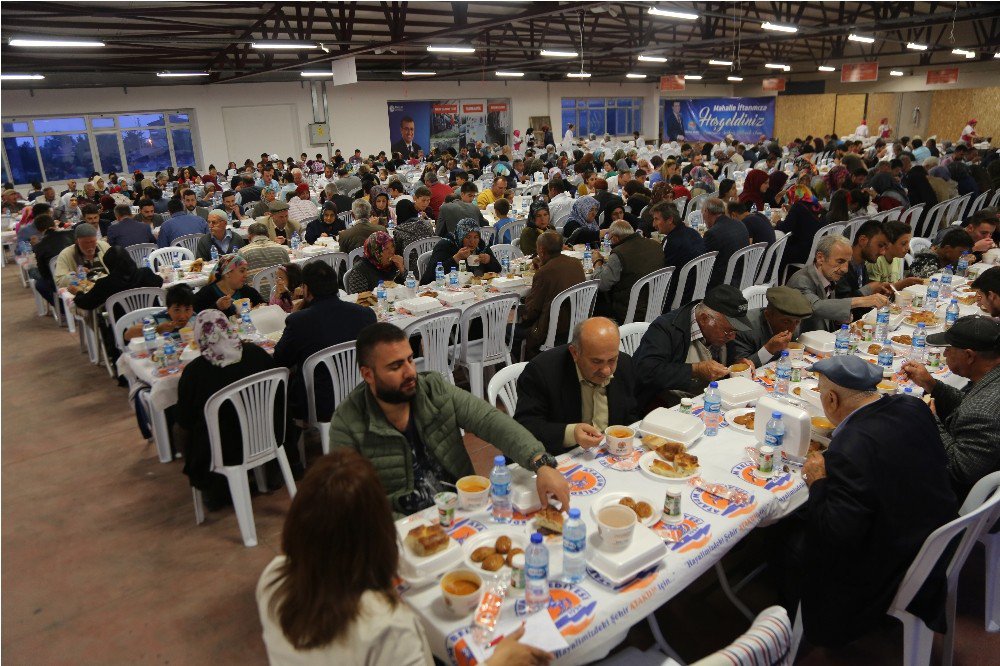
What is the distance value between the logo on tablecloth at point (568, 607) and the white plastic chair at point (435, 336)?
8.64 ft

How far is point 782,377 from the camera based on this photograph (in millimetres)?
3293

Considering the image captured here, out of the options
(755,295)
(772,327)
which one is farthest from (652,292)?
(772,327)

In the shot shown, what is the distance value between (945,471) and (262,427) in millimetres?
3220

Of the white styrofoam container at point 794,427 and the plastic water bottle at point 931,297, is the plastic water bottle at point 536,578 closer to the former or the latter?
Answer: the white styrofoam container at point 794,427

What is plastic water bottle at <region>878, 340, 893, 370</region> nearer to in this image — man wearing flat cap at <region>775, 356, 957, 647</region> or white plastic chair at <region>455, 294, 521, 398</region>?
man wearing flat cap at <region>775, 356, 957, 647</region>

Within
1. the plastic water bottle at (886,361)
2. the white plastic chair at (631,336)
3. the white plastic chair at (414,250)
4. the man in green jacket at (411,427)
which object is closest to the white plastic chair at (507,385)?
the man in green jacket at (411,427)

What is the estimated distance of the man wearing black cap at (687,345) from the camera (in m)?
3.33

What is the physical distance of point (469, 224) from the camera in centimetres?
641

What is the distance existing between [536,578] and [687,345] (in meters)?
2.00

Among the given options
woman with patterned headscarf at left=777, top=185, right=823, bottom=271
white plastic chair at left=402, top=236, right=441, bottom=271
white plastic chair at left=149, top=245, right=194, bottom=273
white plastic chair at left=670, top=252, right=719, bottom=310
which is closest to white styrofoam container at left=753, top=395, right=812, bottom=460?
white plastic chair at left=670, top=252, right=719, bottom=310

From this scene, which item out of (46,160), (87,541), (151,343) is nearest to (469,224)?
(151,343)

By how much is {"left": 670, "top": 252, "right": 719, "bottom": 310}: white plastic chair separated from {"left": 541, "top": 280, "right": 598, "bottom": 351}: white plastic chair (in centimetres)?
106

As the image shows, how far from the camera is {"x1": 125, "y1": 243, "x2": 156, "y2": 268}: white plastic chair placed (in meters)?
7.88

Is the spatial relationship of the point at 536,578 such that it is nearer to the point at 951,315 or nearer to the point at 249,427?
the point at 249,427
